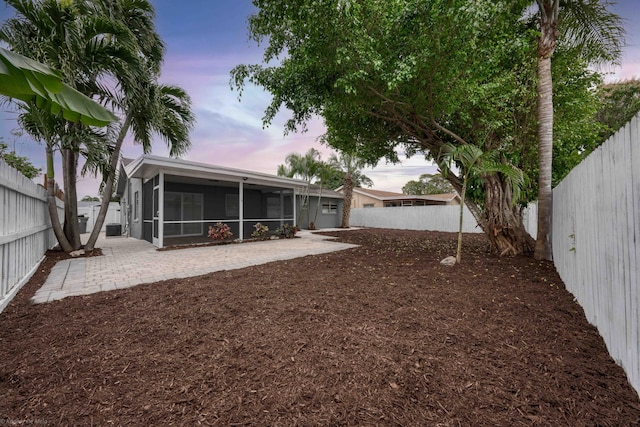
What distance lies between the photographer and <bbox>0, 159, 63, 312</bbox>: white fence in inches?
133

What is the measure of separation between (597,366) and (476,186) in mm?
6075

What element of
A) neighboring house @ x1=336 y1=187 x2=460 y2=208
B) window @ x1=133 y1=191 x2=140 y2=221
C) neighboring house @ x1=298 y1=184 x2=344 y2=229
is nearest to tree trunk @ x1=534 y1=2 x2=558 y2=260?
neighboring house @ x1=298 y1=184 x2=344 y2=229

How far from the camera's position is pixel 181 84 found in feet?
28.4

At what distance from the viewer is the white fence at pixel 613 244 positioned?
1729 millimetres

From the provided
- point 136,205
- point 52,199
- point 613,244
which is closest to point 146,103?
point 52,199

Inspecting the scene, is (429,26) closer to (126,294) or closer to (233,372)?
(233,372)

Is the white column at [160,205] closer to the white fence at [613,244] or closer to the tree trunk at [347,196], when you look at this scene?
the white fence at [613,244]

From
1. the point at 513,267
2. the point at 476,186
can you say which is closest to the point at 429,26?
the point at 476,186

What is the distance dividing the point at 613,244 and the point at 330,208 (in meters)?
17.6

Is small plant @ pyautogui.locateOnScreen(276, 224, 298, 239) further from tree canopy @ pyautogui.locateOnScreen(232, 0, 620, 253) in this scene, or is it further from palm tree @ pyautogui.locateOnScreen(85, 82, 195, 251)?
tree canopy @ pyautogui.locateOnScreen(232, 0, 620, 253)

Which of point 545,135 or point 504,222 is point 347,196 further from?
point 545,135

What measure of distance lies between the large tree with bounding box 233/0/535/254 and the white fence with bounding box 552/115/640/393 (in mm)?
2988

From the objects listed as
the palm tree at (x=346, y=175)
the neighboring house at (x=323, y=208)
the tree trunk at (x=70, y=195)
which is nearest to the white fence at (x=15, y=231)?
the tree trunk at (x=70, y=195)

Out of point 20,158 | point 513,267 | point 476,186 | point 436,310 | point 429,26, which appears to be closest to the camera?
point 436,310
